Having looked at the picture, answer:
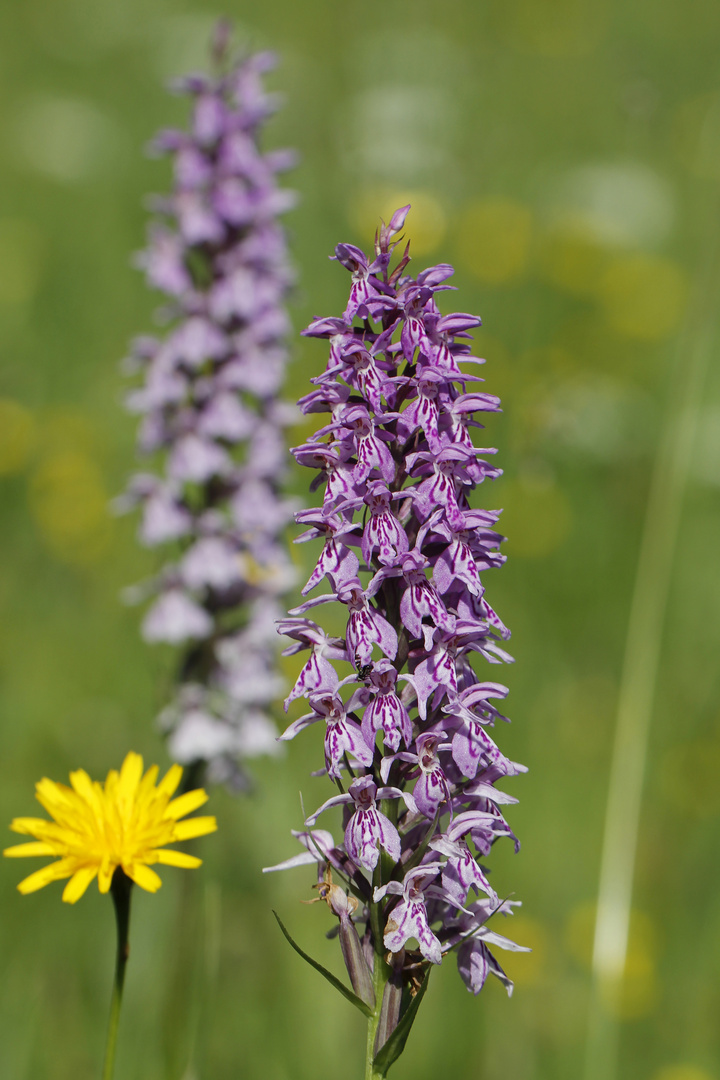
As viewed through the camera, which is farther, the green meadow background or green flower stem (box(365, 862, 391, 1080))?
the green meadow background

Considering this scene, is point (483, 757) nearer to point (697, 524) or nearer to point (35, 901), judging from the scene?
point (35, 901)

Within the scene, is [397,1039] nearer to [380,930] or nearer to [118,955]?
[380,930]

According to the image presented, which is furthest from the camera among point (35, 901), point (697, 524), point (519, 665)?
point (697, 524)

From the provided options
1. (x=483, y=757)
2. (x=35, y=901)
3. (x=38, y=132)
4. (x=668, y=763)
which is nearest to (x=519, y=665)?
(x=668, y=763)

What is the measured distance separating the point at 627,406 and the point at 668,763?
2716 millimetres

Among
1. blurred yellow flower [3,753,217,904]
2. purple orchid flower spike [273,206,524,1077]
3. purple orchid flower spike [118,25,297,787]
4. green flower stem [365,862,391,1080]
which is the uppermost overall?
purple orchid flower spike [118,25,297,787]

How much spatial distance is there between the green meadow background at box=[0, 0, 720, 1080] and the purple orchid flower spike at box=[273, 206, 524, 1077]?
582mm

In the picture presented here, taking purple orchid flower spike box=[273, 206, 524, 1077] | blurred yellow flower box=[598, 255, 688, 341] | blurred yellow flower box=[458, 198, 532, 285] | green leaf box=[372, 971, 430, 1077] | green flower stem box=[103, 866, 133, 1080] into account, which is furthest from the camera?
blurred yellow flower box=[598, 255, 688, 341]

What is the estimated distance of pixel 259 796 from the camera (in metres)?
4.61

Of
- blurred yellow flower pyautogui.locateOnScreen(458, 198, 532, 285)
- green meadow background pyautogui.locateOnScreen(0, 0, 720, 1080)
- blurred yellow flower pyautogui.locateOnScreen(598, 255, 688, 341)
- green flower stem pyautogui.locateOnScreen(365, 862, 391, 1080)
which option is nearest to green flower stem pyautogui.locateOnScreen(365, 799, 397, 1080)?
green flower stem pyautogui.locateOnScreen(365, 862, 391, 1080)

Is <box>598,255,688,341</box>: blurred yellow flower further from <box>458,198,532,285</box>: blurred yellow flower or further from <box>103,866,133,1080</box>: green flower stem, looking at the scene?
<box>103,866,133,1080</box>: green flower stem

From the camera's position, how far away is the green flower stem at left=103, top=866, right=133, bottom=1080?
1683 millimetres

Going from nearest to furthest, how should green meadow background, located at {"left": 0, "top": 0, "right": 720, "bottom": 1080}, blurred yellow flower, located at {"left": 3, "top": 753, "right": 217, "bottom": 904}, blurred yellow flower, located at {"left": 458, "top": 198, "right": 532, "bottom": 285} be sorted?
blurred yellow flower, located at {"left": 3, "top": 753, "right": 217, "bottom": 904} → green meadow background, located at {"left": 0, "top": 0, "right": 720, "bottom": 1080} → blurred yellow flower, located at {"left": 458, "top": 198, "right": 532, "bottom": 285}

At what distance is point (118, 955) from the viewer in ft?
5.62
